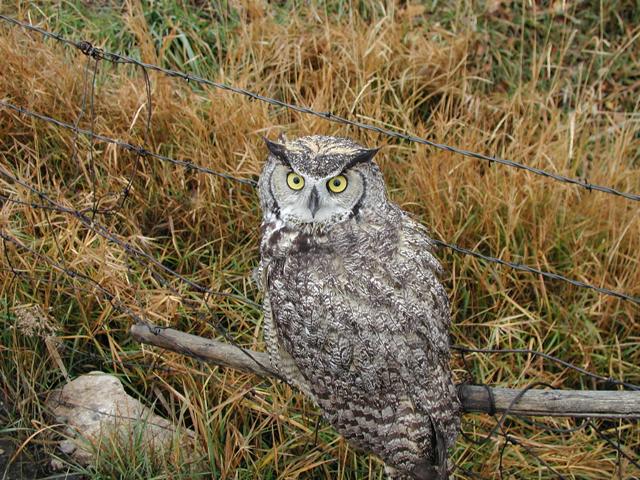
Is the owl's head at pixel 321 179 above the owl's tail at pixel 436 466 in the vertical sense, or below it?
above

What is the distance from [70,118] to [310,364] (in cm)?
216

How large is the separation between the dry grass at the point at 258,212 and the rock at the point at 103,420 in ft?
0.22

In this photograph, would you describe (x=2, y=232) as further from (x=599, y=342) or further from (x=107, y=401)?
(x=599, y=342)

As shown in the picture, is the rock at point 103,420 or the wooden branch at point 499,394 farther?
the rock at point 103,420

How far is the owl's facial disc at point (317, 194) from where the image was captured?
234 centimetres

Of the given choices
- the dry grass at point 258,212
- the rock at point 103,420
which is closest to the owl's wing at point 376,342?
the dry grass at point 258,212

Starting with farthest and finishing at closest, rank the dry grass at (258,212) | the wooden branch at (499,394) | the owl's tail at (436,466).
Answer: the dry grass at (258,212), the owl's tail at (436,466), the wooden branch at (499,394)

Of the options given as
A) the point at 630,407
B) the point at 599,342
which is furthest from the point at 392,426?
the point at 599,342

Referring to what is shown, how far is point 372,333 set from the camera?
2.35 m

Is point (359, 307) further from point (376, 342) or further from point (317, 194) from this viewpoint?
point (317, 194)

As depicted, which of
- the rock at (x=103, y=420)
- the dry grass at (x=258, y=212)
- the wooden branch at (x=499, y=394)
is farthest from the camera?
the dry grass at (x=258, y=212)

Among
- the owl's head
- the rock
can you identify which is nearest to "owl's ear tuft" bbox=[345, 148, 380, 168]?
the owl's head

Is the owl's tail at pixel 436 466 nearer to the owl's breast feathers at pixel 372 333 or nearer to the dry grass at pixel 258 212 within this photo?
the owl's breast feathers at pixel 372 333

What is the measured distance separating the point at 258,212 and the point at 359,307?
135 cm
